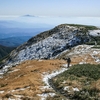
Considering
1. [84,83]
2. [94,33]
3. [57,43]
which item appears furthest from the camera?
[94,33]

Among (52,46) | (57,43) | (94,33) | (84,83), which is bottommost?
(52,46)

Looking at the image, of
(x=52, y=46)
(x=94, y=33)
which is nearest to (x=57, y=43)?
(x=52, y=46)

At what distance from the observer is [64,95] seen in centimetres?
3114

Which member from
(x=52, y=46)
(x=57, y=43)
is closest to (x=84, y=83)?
(x=52, y=46)

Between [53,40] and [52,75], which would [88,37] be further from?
[52,75]

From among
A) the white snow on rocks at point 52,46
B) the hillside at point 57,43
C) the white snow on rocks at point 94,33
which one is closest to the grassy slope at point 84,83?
the hillside at point 57,43

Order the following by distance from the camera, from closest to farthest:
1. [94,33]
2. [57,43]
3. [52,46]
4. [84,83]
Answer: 1. [84,83]
2. [52,46]
3. [57,43]
4. [94,33]

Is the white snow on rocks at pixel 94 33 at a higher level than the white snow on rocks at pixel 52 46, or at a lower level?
higher

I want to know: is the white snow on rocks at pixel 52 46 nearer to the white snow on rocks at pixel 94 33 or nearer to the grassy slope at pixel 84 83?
the white snow on rocks at pixel 94 33

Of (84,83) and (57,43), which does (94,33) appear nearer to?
(57,43)

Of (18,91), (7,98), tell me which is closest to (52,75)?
(18,91)

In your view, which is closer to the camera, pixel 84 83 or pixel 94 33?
pixel 84 83

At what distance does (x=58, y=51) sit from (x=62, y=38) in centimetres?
1449

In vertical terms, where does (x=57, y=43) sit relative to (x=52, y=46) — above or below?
above
